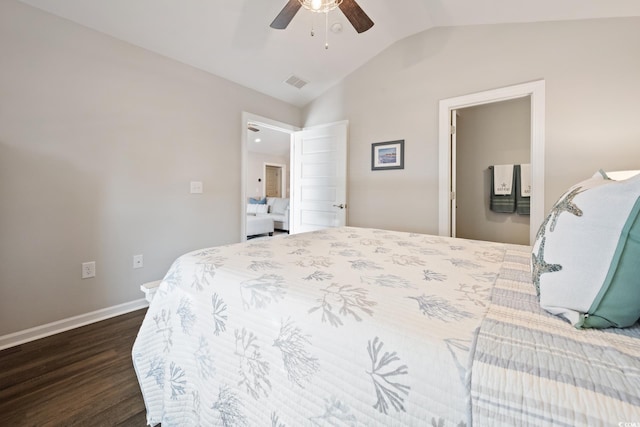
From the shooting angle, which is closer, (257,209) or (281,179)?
(257,209)

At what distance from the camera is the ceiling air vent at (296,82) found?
10.5 ft

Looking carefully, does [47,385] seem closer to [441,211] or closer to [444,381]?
[444,381]

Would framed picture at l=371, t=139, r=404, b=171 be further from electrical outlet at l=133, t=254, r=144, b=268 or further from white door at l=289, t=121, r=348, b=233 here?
electrical outlet at l=133, t=254, r=144, b=268

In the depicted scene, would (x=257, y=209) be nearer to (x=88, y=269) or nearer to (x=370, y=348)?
(x=88, y=269)

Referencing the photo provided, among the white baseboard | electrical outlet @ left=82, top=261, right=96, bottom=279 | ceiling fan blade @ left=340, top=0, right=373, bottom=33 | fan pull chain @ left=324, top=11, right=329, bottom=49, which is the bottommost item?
the white baseboard

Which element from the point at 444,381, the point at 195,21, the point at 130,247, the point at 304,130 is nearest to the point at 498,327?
the point at 444,381

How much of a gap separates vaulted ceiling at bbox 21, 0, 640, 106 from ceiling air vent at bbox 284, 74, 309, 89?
0.06m

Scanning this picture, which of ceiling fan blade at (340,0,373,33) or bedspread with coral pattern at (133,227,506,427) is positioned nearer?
bedspread with coral pattern at (133,227,506,427)

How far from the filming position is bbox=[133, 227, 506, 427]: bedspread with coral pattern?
55cm

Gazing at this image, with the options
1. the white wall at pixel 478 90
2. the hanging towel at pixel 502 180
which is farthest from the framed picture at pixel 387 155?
the hanging towel at pixel 502 180

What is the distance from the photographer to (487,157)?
3.61 metres

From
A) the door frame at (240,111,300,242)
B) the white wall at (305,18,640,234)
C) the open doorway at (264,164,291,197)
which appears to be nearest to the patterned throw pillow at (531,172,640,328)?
the white wall at (305,18,640,234)

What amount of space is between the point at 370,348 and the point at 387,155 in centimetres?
276

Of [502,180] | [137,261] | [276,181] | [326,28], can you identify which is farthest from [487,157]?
[276,181]
